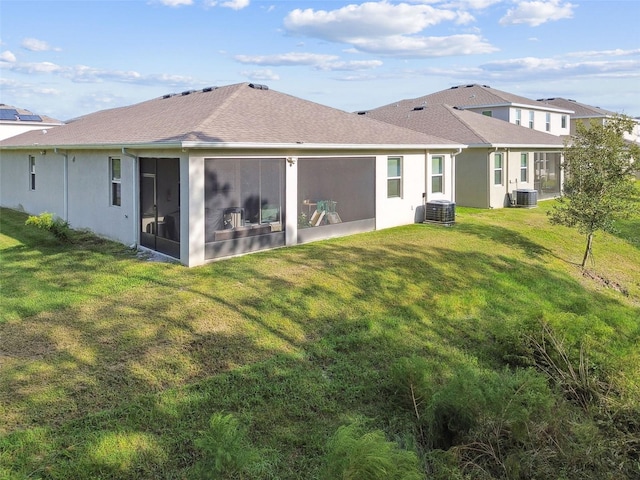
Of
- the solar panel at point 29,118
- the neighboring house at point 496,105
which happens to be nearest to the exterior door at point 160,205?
the neighboring house at point 496,105

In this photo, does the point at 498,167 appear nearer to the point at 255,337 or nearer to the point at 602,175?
the point at 602,175

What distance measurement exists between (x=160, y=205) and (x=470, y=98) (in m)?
26.4

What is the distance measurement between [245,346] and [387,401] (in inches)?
89.6

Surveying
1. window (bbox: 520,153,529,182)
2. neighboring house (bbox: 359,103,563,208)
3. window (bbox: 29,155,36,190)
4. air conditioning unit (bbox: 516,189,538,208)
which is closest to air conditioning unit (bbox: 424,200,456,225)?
neighboring house (bbox: 359,103,563,208)

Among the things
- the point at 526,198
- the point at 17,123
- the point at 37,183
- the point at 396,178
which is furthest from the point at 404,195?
the point at 17,123

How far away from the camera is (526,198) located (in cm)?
2358

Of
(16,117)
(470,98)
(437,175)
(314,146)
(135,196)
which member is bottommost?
(135,196)

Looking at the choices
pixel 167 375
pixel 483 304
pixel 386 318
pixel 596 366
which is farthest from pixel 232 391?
pixel 483 304

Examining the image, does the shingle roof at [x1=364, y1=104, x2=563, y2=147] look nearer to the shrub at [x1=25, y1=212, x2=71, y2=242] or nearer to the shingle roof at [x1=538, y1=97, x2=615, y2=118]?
the shrub at [x1=25, y1=212, x2=71, y2=242]

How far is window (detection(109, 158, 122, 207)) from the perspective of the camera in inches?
575

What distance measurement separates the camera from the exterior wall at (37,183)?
59.9 feet

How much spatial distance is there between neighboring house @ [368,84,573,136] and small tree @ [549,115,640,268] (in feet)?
58.9

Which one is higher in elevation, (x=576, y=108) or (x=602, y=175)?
(x=576, y=108)

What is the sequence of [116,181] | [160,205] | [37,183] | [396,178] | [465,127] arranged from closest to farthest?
[160,205], [116,181], [396,178], [37,183], [465,127]
